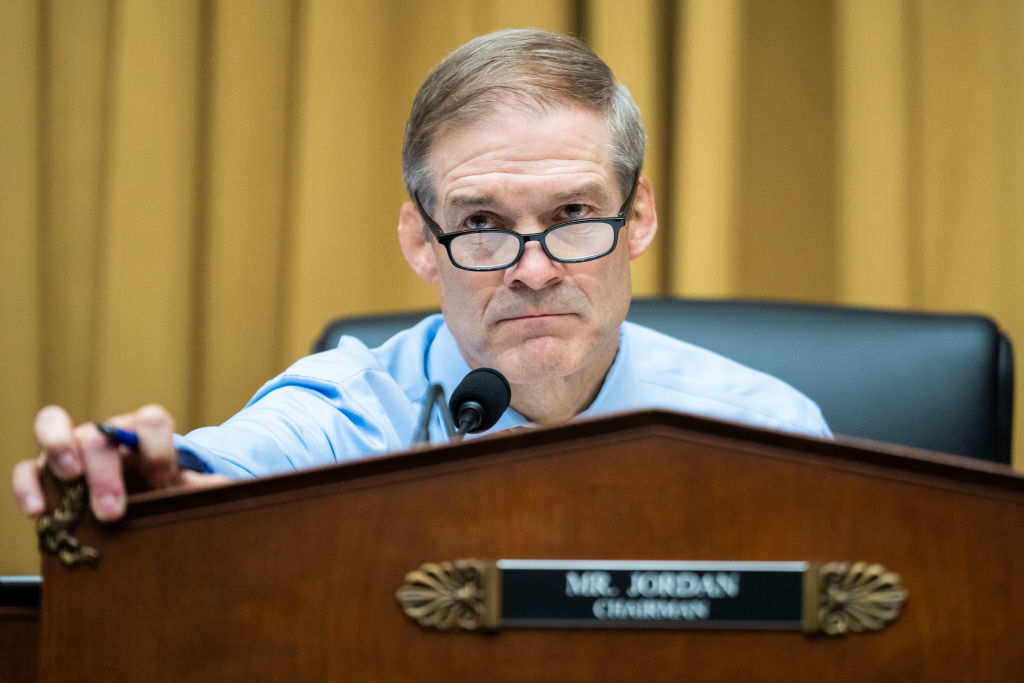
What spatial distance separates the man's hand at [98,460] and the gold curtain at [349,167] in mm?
1452

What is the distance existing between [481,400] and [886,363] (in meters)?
0.91

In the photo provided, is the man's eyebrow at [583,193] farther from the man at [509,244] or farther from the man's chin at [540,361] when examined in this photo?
the man's chin at [540,361]

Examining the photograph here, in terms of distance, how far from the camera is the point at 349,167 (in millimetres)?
2148

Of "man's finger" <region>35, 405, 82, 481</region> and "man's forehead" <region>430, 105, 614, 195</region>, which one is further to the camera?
"man's forehead" <region>430, 105, 614, 195</region>

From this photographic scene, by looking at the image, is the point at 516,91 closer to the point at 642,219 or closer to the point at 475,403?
the point at 642,219

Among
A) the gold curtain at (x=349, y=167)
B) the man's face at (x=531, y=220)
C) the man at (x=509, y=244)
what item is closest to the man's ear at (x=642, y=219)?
the man at (x=509, y=244)

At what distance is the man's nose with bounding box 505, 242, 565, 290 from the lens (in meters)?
1.19

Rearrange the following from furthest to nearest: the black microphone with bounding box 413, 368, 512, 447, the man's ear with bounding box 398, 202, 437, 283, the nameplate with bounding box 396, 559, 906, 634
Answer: the man's ear with bounding box 398, 202, 437, 283
the black microphone with bounding box 413, 368, 512, 447
the nameplate with bounding box 396, 559, 906, 634

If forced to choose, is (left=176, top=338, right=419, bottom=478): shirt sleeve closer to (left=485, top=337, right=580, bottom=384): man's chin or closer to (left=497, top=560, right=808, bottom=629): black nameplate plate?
(left=485, top=337, right=580, bottom=384): man's chin

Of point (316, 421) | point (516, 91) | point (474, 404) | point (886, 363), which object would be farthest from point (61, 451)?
point (886, 363)

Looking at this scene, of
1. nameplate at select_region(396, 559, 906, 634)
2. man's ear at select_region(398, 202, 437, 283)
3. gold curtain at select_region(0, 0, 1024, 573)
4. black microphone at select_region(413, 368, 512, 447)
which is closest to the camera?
nameplate at select_region(396, 559, 906, 634)

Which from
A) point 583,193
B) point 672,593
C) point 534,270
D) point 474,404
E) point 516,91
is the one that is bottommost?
point 672,593

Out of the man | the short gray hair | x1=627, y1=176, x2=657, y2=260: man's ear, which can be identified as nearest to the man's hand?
the man

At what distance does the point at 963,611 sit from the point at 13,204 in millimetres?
2140
